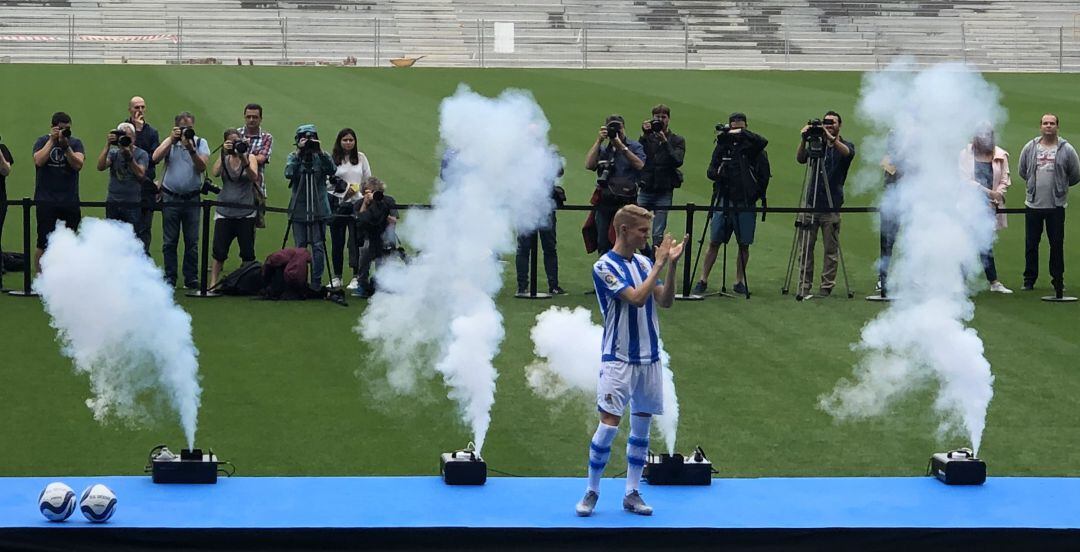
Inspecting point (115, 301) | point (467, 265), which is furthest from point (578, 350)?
point (115, 301)

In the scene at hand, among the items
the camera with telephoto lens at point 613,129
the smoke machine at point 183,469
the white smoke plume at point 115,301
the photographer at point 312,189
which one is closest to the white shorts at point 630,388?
the smoke machine at point 183,469

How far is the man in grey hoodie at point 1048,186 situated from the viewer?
18562mm

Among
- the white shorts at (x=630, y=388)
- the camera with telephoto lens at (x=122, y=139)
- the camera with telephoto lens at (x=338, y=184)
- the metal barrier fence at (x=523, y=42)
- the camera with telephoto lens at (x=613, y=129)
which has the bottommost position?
the white shorts at (x=630, y=388)

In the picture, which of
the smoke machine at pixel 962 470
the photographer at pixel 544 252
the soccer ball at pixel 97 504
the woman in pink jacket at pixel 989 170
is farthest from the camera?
the woman in pink jacket at pixel 989 170

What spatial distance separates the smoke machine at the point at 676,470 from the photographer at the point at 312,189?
7662 mm

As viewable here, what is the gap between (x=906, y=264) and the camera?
16516 mm

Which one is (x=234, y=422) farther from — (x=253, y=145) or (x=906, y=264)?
(x=906, y=264)

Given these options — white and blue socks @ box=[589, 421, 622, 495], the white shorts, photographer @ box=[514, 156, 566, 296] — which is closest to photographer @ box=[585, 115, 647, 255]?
photographer @ box=[514, 156, 566, 296]

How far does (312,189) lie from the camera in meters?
17.8

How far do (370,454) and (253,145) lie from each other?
280 inches

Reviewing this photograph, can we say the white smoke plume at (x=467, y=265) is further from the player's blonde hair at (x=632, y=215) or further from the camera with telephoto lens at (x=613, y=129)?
the player's blonde hair at (x=632, y=215)

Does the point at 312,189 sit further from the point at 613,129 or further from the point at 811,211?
the point at 811,211

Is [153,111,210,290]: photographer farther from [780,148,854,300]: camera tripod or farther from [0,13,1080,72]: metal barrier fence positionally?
[0,13,1080,72]: metal barrier fence
